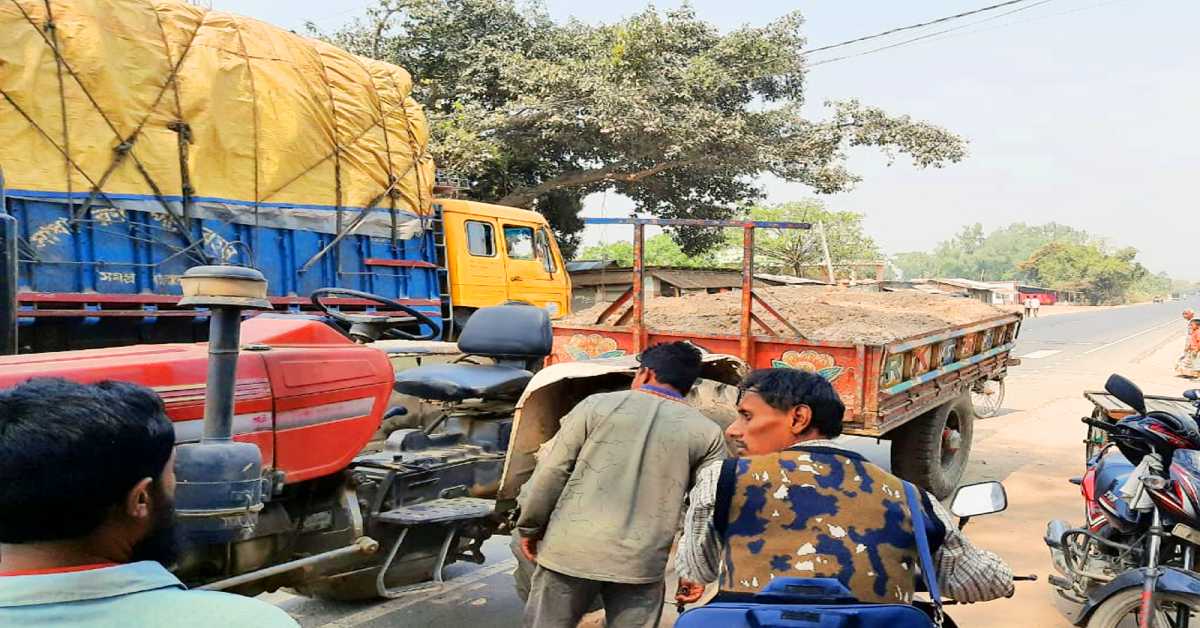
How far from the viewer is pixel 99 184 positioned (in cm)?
775

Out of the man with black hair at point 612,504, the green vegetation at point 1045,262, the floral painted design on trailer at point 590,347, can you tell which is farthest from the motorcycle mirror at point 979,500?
the green vegetation at point 1045,262

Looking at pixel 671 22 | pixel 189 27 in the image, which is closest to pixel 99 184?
pixel 189 27

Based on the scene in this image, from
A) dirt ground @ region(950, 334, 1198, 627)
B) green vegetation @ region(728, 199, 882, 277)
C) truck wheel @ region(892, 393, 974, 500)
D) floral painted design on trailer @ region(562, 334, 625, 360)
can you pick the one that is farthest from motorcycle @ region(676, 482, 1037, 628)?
green vegetation @ region(728, 199, 882, 277)

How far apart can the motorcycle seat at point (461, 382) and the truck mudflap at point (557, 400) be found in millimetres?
201

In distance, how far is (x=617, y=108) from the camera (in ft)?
50.8

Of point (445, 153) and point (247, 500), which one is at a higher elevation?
point (445, 153)

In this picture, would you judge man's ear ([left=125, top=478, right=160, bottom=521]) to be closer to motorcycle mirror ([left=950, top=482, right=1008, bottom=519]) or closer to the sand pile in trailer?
motorcycle mirror ([left=950, top=482, right=1008, bottom=519])

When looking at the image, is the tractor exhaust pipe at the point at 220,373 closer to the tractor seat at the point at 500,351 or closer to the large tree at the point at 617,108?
the tractor seat at the point at 500,351

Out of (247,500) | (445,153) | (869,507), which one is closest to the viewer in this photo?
(869,507)

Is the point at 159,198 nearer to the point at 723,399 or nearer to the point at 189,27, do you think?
the point at 189,27

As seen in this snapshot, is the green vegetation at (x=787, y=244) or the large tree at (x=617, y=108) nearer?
the large tree at (x=617, y=108)

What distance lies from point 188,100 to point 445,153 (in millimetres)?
7966

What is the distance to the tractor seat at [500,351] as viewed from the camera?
158 inches

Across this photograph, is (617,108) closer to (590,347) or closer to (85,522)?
(590,347)
